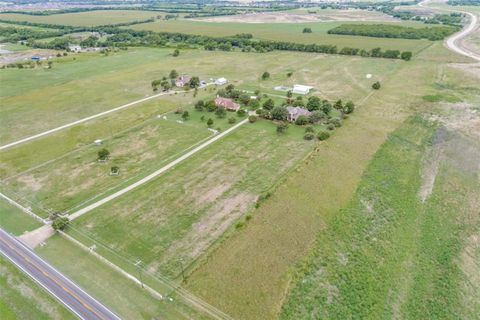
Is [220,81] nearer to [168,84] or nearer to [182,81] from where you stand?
[182,81]

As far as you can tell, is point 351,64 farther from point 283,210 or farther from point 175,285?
point 175,285

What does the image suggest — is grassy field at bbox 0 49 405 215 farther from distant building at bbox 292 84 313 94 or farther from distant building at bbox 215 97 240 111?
distant building at bbox 215 97 240 111

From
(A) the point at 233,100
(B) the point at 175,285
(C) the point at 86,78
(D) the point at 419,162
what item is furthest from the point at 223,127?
(C) the point at 86,78

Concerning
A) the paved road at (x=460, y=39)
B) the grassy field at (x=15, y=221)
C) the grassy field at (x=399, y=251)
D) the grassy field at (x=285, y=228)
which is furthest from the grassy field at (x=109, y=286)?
the paved road at (x=460, y=39)

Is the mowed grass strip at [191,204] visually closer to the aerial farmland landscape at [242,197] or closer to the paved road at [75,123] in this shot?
the aerial farmland landscape at [242,197]

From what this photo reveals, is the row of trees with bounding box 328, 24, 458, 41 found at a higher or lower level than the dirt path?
higher

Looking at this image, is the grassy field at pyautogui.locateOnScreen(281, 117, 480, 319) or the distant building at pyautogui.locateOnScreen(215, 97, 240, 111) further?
the distant building at pyautogui.locateOnScreen(215, 97, 240, 111)

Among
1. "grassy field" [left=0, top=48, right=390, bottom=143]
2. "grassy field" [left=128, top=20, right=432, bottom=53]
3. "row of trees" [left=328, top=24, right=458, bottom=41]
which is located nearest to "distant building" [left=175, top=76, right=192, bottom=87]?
"grassy field" [left=0, top=48, right=390, bottom=143]
